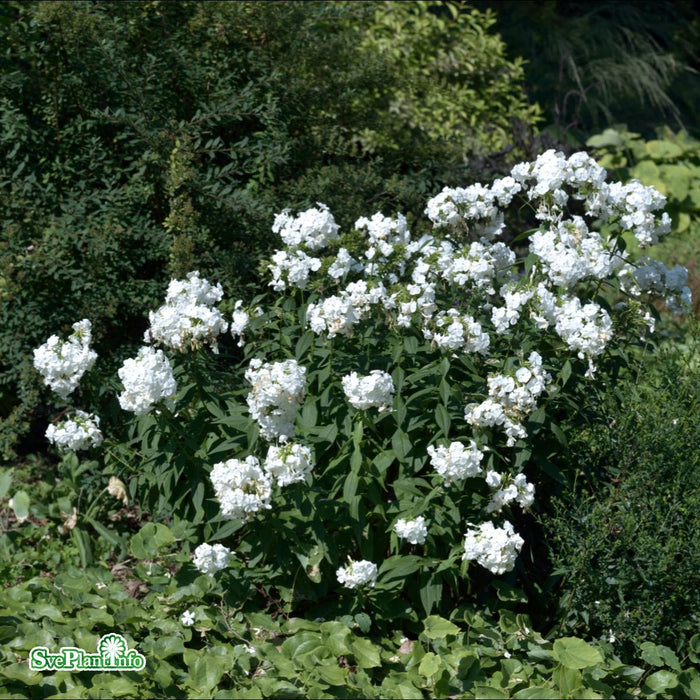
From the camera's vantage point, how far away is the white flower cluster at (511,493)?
3.55m

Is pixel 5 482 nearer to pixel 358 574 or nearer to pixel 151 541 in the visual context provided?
pixel 151 541

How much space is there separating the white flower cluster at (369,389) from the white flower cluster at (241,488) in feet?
1.35

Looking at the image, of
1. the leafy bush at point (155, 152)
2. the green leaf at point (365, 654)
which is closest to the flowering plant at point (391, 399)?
the green leaf at point (365, 654)

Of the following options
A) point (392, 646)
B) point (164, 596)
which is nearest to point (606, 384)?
point (392, 646)

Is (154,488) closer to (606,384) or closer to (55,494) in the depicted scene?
(55,494)

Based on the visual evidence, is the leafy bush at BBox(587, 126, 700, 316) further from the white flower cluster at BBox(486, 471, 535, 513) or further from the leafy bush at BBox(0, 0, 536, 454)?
the white flower cluster at BBox(486, 471, 535, 513)

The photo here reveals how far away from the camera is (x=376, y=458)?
376cm

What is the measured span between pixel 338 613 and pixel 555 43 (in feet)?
29.2

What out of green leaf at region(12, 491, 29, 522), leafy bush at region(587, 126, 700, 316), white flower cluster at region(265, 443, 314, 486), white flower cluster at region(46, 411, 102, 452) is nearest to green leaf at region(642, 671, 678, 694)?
white flower cluster at region(265, 443, 314, 486)

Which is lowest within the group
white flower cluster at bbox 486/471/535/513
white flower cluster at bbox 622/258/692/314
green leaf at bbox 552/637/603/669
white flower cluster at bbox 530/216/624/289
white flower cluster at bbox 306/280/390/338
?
green leaf at bbox 552/637/603/669

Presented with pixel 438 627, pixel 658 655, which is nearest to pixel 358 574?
pixel 438 627

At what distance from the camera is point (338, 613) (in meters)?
3.93

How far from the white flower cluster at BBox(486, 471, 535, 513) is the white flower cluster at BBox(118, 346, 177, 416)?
1.23m

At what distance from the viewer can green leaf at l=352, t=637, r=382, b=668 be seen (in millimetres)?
3592
